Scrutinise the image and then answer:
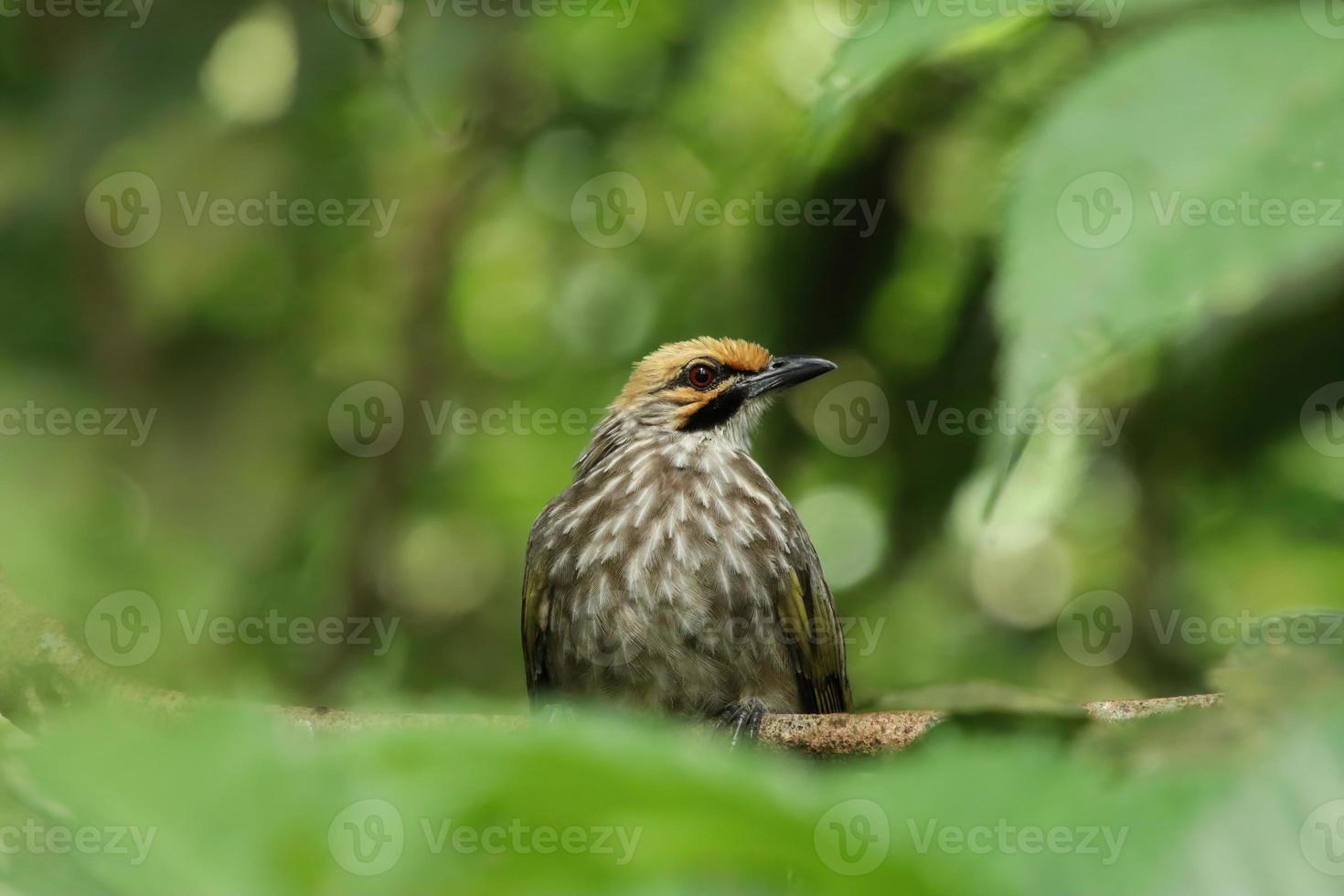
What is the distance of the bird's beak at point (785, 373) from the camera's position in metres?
5.18

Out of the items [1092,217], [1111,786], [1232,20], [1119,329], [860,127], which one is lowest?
[1111,786]

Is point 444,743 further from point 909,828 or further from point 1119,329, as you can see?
point 1119,329

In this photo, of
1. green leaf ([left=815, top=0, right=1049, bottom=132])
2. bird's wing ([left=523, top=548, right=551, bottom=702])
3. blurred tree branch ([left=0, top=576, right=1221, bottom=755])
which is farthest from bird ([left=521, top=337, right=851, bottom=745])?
green leaf ([left=815, top=0, right=1049, bottom=132])

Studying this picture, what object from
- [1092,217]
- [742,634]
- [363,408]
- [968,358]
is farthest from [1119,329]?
[363,408]

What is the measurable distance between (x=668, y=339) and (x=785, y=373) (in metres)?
0.92

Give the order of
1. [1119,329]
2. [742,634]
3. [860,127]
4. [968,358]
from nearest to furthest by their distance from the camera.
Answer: [1119,329]
[968,358]
[860,127]
[742,634]

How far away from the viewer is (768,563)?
4867 millimetres

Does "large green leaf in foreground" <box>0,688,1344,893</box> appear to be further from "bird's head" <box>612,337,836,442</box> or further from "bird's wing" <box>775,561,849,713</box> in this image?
"bird's head" <box>612,337,836,442</box>

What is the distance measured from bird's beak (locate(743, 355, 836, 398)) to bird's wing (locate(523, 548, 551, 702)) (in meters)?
1.20

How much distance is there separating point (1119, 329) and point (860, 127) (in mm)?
3366

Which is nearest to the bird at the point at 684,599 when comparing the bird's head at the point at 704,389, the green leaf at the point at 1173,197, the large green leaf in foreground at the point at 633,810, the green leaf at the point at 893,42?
the bird's head at the point at 704,389

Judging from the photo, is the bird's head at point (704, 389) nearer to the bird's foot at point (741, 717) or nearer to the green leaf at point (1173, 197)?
the bird's foot at point (741, 717)

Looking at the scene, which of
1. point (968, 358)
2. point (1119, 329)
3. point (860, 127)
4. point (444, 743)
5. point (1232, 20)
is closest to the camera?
point (444, 743)

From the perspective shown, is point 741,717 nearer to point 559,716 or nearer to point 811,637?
point 811,637
